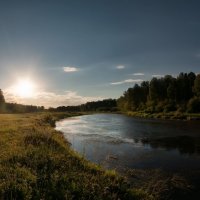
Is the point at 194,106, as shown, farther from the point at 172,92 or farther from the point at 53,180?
the point at 53,180

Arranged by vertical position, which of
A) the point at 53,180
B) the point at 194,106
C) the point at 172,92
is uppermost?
the point at 172,92

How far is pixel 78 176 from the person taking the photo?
43.9 ft

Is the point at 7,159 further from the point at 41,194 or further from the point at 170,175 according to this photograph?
the point at 170,175

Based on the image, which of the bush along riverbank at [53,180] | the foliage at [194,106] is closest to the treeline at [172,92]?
the foliage at [194,106]

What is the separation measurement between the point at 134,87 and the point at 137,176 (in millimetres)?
117837

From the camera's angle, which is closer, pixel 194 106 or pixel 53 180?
pixel 53 180

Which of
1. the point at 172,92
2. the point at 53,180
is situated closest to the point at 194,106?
the point at 172,92

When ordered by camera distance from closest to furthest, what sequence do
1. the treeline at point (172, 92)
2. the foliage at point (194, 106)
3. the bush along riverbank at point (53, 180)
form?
the bush along riverbank at point (53, 180) < the foliage at point (194, 106) < the treeline at point (172, 92)

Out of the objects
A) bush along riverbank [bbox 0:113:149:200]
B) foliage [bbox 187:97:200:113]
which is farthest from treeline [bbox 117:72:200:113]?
bush along riverbank [bbox 0:113:149:200]

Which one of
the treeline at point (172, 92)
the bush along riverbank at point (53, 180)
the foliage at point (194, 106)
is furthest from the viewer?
the treeline at point (172, 92)

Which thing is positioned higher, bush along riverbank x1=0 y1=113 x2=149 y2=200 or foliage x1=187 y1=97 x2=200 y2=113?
foliage x1=187 y1=97 x2=200 y2=113

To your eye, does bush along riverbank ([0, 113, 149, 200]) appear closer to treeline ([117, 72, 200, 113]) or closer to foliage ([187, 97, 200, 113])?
foliage ([187, 97, 200, 113])

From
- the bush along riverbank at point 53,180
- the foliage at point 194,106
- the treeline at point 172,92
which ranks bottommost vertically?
the bush along riverbank at point 53,180

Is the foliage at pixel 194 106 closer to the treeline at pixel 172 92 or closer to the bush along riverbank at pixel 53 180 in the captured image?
the treeline at pixel 172 92
